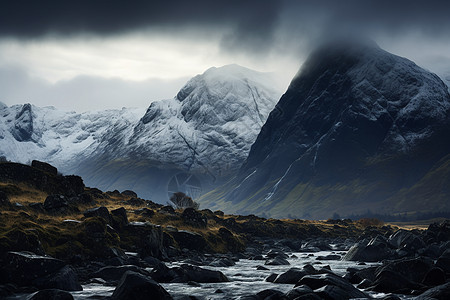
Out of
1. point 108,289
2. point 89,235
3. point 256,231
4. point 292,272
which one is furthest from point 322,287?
point 256,231

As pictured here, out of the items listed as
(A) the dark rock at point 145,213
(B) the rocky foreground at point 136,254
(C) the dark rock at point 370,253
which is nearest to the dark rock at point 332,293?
(B) the rocky foreground at point 136,254

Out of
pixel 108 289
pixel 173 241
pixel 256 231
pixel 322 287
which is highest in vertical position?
pixel 322 287

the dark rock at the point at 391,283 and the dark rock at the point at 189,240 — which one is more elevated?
the dark rock at the point at 391,283

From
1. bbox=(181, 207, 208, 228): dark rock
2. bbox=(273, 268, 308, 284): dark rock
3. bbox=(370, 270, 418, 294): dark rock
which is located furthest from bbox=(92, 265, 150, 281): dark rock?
bbox=(181, 207, 208, 228): dark rock

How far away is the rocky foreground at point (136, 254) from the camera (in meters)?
38.3

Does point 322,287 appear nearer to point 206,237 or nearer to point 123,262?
point 123,262

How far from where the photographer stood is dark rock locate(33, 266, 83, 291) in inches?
1609

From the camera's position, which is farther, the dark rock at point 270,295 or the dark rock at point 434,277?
the dark rock at point 434,277

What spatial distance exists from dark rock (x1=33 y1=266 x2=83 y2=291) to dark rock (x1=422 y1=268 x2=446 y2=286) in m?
31.1

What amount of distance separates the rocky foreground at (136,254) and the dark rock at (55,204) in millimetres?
162

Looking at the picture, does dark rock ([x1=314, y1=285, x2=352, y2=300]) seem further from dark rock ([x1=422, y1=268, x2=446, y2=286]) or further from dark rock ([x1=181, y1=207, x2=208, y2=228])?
dark rock ([x1=181, y1=207, x2=208, y2=228])

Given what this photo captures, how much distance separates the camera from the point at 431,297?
109 feet

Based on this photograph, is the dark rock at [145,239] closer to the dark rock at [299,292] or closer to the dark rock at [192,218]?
the dark rock at [192,218]

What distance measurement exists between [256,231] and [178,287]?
347 feet
